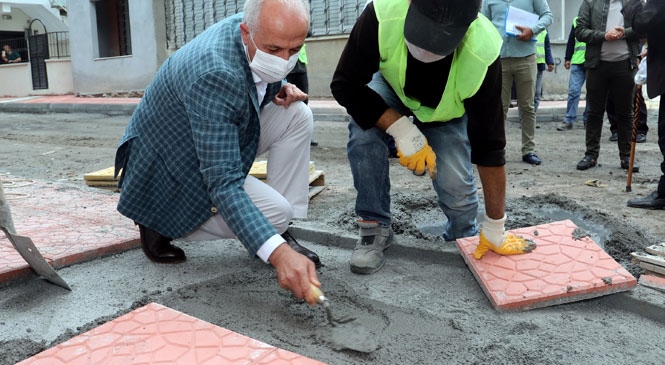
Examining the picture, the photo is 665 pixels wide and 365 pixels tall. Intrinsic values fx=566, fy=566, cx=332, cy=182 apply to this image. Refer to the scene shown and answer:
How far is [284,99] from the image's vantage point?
9.78 feet

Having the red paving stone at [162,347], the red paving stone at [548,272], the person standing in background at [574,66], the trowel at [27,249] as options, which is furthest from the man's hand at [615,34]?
the trowel at [27,249]

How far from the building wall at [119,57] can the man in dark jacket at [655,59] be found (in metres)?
13.1

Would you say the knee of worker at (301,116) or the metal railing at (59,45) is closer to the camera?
the knee of worker at (301,116)

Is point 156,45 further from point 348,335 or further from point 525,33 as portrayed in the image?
point 348,335

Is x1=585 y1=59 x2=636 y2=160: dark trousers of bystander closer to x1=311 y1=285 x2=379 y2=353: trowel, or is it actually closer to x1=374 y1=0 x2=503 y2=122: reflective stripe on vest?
x1=374 y1=0 x2=503 y2=122: reflective stripe on vest

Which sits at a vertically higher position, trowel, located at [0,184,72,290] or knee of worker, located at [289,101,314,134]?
knee of worker, located at [289,101,314,134]

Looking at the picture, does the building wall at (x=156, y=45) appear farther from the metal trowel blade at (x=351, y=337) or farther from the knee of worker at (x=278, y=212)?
the metal trowel blade at (x=351, y=337)

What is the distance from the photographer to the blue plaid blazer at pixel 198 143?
2066 millimetres

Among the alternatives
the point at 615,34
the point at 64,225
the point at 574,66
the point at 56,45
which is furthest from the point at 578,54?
the point at 56,45

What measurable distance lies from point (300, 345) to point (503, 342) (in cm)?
76

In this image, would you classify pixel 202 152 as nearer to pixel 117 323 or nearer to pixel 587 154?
pixel 117 323

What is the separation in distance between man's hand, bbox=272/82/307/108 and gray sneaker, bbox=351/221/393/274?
736mm

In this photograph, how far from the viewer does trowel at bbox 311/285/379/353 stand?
81.5 inches

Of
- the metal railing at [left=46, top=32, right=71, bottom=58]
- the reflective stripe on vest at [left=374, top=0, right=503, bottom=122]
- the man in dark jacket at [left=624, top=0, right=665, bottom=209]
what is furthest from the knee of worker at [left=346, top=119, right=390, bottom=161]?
the metal railing at [left=46, top=32, right=71, bottom=58]
